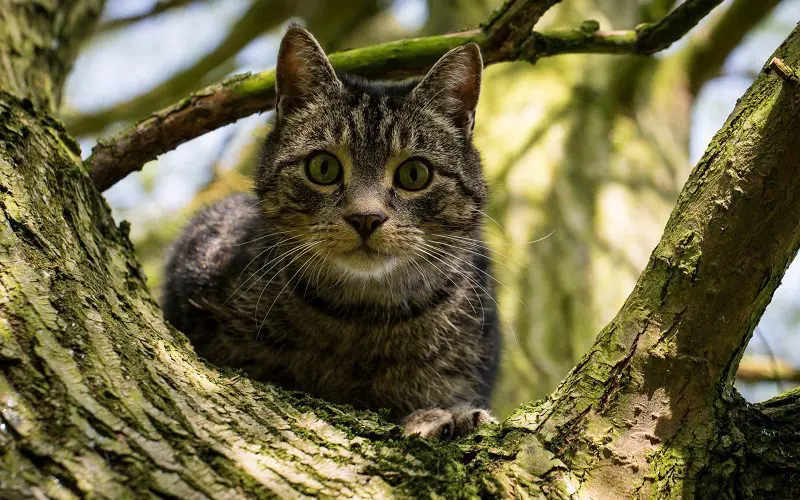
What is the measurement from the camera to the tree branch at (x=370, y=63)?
2.74 m

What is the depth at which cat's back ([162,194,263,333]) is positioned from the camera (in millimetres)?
3178

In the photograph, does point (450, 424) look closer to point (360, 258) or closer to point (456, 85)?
point (360, 258)

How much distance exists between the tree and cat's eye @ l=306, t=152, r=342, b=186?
1.06 metres

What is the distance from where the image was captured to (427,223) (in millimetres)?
2852

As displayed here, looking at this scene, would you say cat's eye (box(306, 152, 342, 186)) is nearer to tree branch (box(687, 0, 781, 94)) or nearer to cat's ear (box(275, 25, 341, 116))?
cat's ear (box(275, 25, 341, 116))

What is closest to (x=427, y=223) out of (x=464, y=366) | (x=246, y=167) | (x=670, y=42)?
(x=464, y=366)

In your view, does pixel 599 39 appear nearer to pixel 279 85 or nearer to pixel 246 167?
pixel 279 85

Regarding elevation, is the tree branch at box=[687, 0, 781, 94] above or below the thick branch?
above

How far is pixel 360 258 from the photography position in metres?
2.67

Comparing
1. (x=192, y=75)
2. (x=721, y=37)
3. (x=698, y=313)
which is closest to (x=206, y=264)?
(x=698, y=313)

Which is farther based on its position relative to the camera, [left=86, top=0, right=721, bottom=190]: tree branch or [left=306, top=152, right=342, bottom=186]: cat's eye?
[left=306, top=152, right=342, bottom=186]: cat's eye

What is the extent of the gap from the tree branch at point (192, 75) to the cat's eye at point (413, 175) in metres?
3.48

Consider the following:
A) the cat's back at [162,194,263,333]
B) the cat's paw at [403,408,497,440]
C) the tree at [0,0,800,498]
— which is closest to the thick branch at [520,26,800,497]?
the tree at [0,0,800,498]

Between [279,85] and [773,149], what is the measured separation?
6.45 ft
